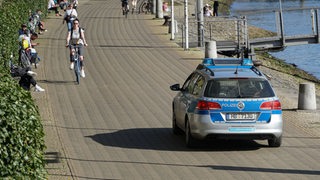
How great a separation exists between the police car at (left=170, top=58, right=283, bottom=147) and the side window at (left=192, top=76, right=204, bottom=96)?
36 mm

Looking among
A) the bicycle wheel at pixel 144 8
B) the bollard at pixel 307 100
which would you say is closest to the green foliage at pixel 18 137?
the bollard at pixel 307 100

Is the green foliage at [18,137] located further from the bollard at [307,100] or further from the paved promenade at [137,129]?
the bollard at [307,100]

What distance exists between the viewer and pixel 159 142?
57.9 ft

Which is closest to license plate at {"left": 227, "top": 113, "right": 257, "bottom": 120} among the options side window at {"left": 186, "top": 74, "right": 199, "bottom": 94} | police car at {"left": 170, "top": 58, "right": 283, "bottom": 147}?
police car at {"left": 170, "top": 58, "right": 283, "bottom": 147}

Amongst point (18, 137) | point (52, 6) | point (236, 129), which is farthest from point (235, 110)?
point (52, 6)

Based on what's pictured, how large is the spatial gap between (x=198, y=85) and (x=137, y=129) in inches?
104

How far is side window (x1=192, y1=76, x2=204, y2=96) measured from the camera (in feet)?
→ 55.2

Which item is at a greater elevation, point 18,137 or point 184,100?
point 18,137

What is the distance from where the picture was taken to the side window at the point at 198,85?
1681cm

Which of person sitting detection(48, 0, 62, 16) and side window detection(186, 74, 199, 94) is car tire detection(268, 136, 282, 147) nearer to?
side window detection(186, 74, 199, 94)

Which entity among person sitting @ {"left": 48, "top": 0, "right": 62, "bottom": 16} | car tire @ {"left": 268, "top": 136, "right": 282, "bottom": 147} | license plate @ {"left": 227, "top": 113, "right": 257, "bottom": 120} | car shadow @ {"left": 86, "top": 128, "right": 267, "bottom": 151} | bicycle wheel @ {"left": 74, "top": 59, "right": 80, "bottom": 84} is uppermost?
person sitting @ {"left": 48, "top": 0, "right": 62, "bottom": 16}

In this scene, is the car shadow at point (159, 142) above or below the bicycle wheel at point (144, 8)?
below

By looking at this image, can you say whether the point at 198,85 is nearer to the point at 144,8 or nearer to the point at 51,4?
the point at 51,4

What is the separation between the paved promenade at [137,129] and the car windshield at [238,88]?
1054 millimetres
